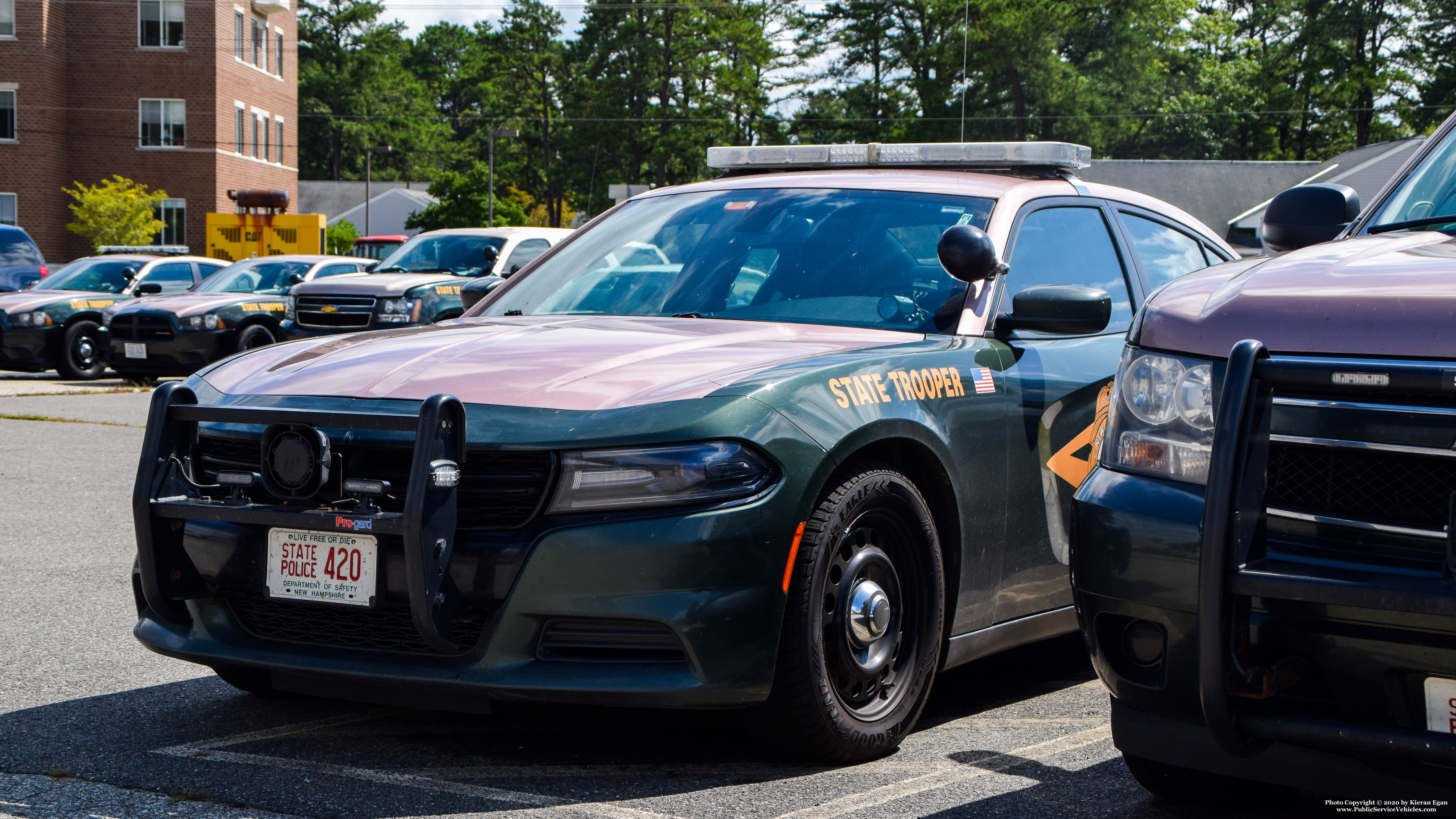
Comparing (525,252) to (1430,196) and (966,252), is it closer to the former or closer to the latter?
(966,252)

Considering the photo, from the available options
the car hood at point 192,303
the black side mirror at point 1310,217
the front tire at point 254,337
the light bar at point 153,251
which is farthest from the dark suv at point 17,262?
the black side mirror at point 1310,217

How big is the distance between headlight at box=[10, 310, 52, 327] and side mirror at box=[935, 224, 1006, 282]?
16.4 m

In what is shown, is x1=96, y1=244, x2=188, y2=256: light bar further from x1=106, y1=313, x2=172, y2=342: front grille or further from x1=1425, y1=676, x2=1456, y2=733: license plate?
x1=1425, y1=676, x2=1456, y2=733: license plate

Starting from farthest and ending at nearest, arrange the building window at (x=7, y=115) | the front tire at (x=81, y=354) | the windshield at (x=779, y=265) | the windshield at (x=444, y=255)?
the building window at (x=7, y=115), the front tire at (x=81, y=354), the windshield at (x=444, y=255), the windshield at (x=779, y=265)

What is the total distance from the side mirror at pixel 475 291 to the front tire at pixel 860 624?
2.23 meters

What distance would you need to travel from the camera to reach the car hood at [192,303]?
17156 millimetres

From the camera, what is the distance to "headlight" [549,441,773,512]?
3436 millimetres

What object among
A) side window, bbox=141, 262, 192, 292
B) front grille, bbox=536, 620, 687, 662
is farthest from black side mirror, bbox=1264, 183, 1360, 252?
side window, bbox=141, 262, 192, 292

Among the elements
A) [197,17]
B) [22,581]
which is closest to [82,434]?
[22,581]

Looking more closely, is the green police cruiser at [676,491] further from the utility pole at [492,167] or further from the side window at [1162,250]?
the utility pole at [492,167]

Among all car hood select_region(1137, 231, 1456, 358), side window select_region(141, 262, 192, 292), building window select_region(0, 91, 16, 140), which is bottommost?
car hood select_region(1137, 231, 1456, 358)

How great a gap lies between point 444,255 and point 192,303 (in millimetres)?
3225

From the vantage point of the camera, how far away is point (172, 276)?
21.1m

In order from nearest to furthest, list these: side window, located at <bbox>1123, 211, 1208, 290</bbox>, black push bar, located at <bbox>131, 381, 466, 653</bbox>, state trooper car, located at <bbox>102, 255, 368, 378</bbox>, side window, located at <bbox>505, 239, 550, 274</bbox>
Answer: black push bar, located at <bbox>131, 381, 466, 653</bbox>
side window, located at <bbox>1123, 211, 1208, 290</bbox>
side window, located at <bbox>505, 239, 550, 274</bbox>
state trooper car, located at <bbox>102, 255, 368, 378</bbox>
